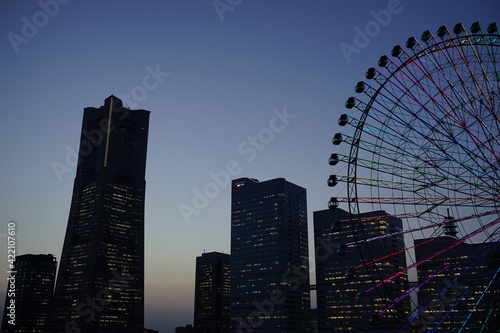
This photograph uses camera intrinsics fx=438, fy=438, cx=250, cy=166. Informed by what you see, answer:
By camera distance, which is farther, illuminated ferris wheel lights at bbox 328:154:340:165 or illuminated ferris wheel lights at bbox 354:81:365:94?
illuminated ferris wheel lights at bbox 328:154:340:165

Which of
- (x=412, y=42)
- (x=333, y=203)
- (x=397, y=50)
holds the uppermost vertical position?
(x=412, y=42)

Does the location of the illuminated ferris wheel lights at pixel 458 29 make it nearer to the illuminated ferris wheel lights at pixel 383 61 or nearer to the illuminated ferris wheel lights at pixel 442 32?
the illuminated ferris wheel lights at pixel 442 32

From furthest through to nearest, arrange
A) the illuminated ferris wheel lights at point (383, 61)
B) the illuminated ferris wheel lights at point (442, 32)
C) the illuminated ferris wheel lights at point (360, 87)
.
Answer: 1. the illuminated ferris wheel lights at point (360, 87)
2. the illuminated ferris wheel lights at point (383, 61)
3. the illuminated ferris wheel lights at point (442, 32)

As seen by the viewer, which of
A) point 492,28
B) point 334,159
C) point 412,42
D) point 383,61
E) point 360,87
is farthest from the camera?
point 334,159

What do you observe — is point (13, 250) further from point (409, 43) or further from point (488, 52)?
point (488, 52)

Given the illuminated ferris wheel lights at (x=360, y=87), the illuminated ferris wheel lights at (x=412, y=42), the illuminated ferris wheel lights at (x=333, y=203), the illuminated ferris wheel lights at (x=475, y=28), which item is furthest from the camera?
the illuminated ferris wheel lights at (x=333, y=203)

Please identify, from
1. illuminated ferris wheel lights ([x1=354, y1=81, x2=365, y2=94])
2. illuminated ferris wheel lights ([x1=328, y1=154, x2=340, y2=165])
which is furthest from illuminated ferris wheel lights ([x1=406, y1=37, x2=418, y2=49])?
illuminated ferris wheel lights ([x1=328, y1=154, x2=340, y2=165])

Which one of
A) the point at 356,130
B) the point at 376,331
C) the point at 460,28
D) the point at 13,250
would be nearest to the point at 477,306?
the point at 356,130

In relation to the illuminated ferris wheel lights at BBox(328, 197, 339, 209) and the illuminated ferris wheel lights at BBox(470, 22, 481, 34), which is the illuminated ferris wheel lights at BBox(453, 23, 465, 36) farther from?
the illuminated ferris wheel lights at BBox(328, 197, 339, 209)

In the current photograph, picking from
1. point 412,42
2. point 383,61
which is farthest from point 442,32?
point 383,61

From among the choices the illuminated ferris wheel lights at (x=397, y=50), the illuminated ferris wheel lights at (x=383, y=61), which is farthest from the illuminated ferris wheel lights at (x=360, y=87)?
the illuminated ferris wheel lights at (x=397, y=50)

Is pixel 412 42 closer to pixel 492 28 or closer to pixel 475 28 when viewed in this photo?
pixel 475 28
